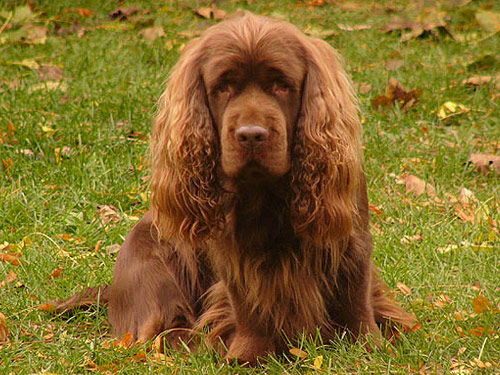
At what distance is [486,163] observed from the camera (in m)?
4.77

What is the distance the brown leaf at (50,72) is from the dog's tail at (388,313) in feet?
11.5

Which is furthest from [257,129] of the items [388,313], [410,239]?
[410,239]

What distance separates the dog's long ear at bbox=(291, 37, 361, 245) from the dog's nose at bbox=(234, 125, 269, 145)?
28 cm

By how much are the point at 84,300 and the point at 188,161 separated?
39.0 inches

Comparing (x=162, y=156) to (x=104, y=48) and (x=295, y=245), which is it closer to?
(x=295, y=245)

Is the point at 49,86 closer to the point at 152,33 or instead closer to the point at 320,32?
the point at 152,33

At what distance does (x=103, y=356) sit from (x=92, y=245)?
1.21m

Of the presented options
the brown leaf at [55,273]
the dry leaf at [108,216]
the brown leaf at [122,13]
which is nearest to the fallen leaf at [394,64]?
the dry leaf at [108,216]

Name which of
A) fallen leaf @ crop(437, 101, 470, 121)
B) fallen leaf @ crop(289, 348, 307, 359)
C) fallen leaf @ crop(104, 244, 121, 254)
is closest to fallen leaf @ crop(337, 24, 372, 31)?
fallen leaf @ crop(437, 101, 470, 121)

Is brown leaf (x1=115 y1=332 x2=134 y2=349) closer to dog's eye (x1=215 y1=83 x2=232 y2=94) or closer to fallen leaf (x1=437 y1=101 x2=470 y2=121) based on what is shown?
dog's eye (x1=215 y1=83 x2=232 y2=94)

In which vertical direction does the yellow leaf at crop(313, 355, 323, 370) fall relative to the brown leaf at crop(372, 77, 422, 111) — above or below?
below

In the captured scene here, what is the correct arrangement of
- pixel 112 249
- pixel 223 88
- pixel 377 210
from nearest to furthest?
pixel 223 88 → pixel 112 249 → pixel 377 210

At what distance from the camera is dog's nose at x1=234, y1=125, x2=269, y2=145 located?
2.71 meters

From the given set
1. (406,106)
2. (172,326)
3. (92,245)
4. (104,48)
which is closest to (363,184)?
(172,326)
